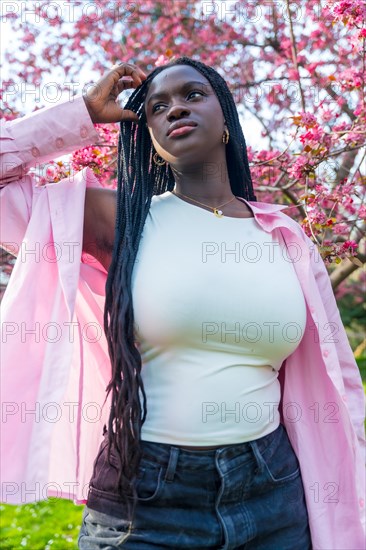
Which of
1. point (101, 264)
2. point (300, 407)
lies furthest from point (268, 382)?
point (101, 264)

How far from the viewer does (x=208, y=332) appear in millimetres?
1628

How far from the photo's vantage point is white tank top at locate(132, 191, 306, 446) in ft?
5.30

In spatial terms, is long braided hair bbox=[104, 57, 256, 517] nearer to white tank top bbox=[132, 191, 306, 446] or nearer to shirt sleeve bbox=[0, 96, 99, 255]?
white tank top bbox=[132, 191, 306, 446]

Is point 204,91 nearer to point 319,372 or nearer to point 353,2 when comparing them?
point 319,372

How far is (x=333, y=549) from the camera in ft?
5.88

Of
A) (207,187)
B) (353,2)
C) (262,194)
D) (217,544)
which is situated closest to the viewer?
(217,544)

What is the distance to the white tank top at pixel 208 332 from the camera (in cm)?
161

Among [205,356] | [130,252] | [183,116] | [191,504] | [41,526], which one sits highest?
[183,116]

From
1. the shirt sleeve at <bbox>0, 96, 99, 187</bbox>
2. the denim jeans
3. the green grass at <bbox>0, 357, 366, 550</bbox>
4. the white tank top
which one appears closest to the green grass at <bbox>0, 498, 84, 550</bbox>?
the green grass at <bbox>0, 357, 366, 550</bbox>

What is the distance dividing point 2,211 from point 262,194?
2.78 metres

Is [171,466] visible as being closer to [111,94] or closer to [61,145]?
[61,145]

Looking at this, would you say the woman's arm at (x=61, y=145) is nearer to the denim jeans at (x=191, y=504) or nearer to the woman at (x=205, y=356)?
the woman at (x=205, y=356)

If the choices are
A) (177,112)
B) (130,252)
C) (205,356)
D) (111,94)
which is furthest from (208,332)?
(111,94)

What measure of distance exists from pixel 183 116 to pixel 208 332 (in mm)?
617
